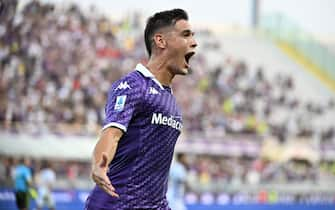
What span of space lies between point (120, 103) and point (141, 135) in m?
0.25

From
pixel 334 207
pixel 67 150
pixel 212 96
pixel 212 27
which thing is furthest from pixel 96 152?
pixel 212 27

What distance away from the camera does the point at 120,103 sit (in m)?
4.45

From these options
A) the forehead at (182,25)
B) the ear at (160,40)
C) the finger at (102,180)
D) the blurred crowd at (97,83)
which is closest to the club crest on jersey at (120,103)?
the finger at (102,180)

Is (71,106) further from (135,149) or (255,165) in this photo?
(135,149)

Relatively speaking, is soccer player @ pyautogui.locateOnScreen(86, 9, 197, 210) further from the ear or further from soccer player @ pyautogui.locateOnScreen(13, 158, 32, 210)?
soccer player @ pyautogui.locateOnScreen(13, 158, 32, 210)

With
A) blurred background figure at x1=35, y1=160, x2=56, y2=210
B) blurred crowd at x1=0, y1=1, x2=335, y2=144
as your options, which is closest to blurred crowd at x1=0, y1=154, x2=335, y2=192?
blurred crowd at x1=0, y1=1, x2=335, y2=144

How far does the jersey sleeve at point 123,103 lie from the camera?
4.42 meters

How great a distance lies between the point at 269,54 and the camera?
3112cm

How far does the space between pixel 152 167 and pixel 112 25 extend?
20.9 metres

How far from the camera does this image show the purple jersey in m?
4.55

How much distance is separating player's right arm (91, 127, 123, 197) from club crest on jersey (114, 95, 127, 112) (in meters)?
0.11

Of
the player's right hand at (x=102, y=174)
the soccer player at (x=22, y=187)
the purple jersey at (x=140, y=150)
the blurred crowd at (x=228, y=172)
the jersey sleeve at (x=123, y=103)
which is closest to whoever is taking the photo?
the player's right hand at (x=102, y=174)

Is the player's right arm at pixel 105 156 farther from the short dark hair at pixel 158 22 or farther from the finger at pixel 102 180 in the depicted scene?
the short dark hair at pixel 158 22

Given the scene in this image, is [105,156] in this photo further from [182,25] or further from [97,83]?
[97,83]
